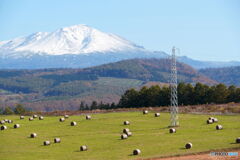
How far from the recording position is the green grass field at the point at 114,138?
53500 millimetres

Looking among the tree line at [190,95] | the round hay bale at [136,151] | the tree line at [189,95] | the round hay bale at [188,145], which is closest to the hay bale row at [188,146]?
the round hay bale at [188,145]

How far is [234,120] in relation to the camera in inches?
2896

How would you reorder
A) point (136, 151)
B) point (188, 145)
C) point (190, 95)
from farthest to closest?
point (190, 95) → point (188, 145) → point (136, 151)

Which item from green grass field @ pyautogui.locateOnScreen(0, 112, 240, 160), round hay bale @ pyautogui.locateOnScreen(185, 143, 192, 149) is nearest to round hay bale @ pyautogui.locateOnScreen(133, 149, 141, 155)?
green grass field @ pyautogui.locateOnScreen(0, 112, 240, 160)

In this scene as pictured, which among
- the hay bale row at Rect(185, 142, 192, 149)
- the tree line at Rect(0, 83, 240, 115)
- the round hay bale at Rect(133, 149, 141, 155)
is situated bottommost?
the round hay bale at Rect(133, 149, 141, 155)

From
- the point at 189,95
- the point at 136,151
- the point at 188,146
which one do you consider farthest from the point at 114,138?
the point at 189,95

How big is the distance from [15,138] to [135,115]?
27395 mm

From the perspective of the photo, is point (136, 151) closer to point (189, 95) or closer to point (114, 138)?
point (114, 138)

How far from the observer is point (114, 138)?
63.2 metres

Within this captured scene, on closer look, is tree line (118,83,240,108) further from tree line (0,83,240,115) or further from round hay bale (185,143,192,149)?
round hay bale (185,143,192,149)

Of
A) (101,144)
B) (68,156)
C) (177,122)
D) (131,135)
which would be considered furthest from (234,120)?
(68,156)

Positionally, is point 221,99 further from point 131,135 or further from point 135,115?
point 131,135

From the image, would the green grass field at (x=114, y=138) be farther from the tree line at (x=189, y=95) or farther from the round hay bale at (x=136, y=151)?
the tree line at (x=189, y=95)

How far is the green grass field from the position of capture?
53500mm
